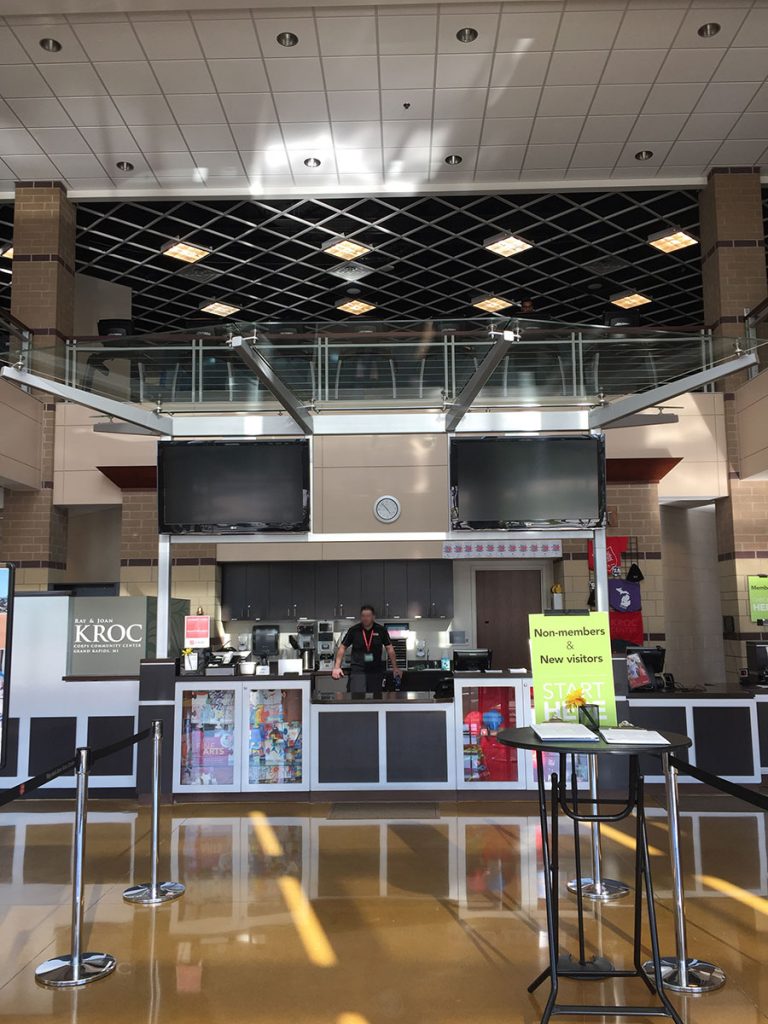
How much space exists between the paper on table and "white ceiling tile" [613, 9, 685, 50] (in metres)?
6.11

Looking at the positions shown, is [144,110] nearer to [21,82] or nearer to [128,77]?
[128,77]

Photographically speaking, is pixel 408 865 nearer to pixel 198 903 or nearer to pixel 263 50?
pixel 198 903

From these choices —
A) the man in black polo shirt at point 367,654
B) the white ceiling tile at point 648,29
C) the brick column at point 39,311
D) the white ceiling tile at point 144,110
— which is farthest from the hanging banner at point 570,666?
the brick column at point 39,311

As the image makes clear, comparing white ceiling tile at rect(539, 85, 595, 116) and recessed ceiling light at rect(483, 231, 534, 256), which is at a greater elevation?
white ceiling tile at rect(539, 85, 595, 116)

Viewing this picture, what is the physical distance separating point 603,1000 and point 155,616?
5132 millimetres

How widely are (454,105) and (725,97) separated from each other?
8.45 feet

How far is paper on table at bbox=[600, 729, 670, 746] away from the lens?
289 cm

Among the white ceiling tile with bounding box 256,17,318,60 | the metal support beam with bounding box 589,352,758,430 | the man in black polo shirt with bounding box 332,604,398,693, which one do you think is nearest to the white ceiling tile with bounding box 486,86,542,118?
the white ceiling tile with bounding box 256,17,318,60

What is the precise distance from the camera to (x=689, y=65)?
23.6ft

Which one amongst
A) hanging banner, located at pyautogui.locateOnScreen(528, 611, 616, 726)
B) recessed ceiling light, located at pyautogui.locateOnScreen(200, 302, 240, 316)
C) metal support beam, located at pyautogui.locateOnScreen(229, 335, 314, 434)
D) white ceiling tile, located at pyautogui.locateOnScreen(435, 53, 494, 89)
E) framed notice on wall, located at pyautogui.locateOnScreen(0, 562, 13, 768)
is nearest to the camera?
framed notice on wall, located at pyautogui.locateOnScreen(0, 562, 13, 768)

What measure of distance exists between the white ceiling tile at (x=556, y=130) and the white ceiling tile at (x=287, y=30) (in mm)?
2433

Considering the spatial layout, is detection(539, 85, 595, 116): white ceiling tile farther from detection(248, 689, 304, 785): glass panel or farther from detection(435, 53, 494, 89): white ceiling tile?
detection(248, 689, 304, 785): glass panel

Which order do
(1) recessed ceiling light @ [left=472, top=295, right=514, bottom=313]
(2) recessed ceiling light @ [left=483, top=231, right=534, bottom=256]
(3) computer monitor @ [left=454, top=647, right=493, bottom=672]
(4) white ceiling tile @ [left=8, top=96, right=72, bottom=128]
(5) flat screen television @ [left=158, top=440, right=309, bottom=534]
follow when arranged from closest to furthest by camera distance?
(5) flat screen television @ [left=158, top=440, right=309, bottom=534] < (3) computer monitor @ [left=454, top=647, right=493, bottom=672] < (4) white ceiling tile @ [left=8, top=96, right=72, bottom=128] < (2) recessed ceiling light @ [left=483, top=231, right=534, bottom=256] < (1) recessed ceiling light @ [left=472, top=295, right=514, bottom=313]

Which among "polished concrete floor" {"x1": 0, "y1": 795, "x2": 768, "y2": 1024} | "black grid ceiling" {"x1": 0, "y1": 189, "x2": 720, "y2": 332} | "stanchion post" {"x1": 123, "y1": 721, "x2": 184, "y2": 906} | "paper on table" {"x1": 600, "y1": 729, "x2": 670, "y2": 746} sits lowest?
"polished concrete floor" {"x1": 0, "y1": 795, "x2": 768, "y2": 1024}
